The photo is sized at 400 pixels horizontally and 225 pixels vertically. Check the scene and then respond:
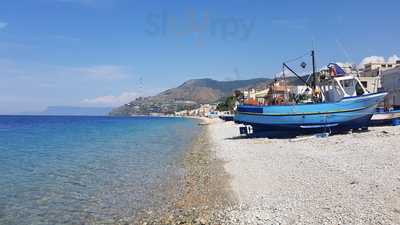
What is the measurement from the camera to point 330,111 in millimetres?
29672

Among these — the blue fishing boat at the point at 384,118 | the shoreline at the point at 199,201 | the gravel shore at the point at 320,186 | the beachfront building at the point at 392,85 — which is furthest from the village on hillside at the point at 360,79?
the shoreline at the point at 199,201

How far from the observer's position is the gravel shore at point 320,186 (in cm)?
927

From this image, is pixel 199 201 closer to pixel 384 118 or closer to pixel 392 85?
pixel 384 118

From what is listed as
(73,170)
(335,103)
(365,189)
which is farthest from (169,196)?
(335,103)

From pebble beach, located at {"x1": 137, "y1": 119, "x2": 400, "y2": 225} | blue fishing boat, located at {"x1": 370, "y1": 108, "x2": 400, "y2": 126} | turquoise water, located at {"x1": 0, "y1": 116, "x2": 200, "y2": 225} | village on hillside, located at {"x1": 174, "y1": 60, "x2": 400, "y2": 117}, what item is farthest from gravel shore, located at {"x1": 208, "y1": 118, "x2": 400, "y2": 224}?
village on hillside, located at {"x1": 174, "y1": 60, "x2": 400, "y2": 117}

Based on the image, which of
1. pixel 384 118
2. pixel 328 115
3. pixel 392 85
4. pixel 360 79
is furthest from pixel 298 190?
pixel 392 85

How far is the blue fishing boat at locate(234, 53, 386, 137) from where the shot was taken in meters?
29.7

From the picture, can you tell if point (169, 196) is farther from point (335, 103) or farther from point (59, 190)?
point (335, 103)

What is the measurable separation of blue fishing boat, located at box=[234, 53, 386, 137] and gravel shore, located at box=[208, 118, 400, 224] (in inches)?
328

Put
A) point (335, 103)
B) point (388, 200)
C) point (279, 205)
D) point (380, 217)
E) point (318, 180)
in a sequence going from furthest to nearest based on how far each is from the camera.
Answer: point (335, 103) < point (318, 180) < point (279, 205) < point (388, 200) < point (380, 217)

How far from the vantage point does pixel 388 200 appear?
9789 millimetres

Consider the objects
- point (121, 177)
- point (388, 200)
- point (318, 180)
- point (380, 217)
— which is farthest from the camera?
point (121, 177)

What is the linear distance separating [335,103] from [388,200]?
2090 cm

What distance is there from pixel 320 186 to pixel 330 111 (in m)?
18.5
